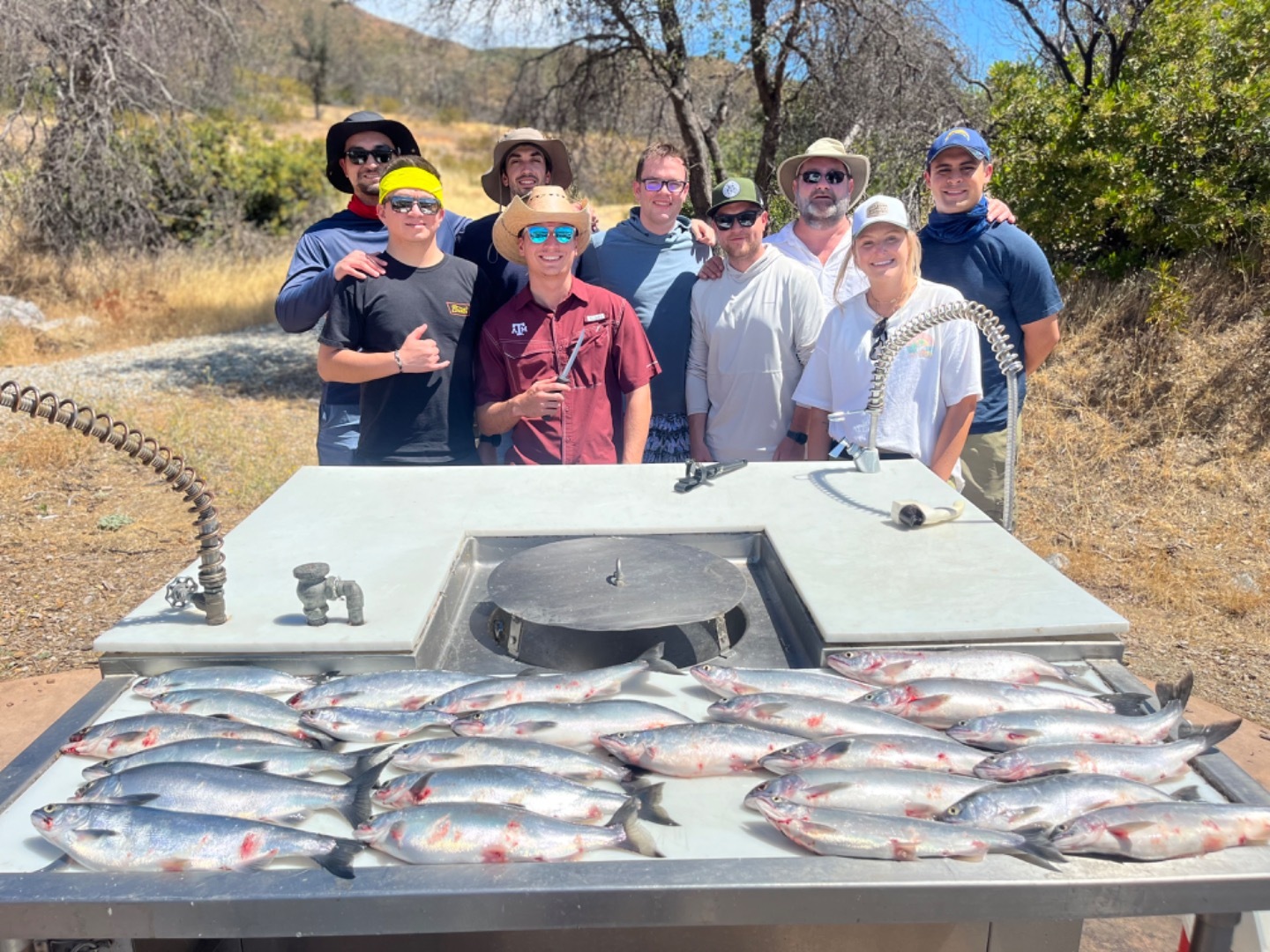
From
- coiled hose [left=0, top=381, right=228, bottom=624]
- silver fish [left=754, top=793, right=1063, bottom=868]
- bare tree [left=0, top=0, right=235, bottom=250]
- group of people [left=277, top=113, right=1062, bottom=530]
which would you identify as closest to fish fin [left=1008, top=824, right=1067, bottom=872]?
silver fish [left=754, top=793, right=1063, bottom=868]

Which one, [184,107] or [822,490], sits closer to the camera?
[822,490]

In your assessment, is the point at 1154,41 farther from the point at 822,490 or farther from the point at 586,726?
the point at 586,726

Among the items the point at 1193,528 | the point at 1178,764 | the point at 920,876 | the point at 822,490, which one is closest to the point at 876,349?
the point at 822,490

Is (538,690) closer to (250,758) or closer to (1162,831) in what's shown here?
(250,758)

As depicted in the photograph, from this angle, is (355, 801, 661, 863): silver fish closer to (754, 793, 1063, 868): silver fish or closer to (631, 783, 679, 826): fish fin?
(631, 783, 679, 826): fish fin

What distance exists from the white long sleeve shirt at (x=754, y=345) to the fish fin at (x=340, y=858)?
9.69ft

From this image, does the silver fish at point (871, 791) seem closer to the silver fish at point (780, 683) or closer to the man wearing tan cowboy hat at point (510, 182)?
the silver fish at point (780, 683)

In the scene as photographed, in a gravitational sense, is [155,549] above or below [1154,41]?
below

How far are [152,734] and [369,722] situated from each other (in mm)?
452

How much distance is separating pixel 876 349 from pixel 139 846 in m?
2.88

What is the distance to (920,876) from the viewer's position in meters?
1.70

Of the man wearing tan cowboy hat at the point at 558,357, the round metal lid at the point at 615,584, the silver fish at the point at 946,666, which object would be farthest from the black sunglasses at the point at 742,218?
the silver fish at the point at 946,666

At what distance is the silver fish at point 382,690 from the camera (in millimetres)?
2260

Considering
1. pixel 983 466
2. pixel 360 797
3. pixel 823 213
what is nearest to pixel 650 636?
pixel 360 797
